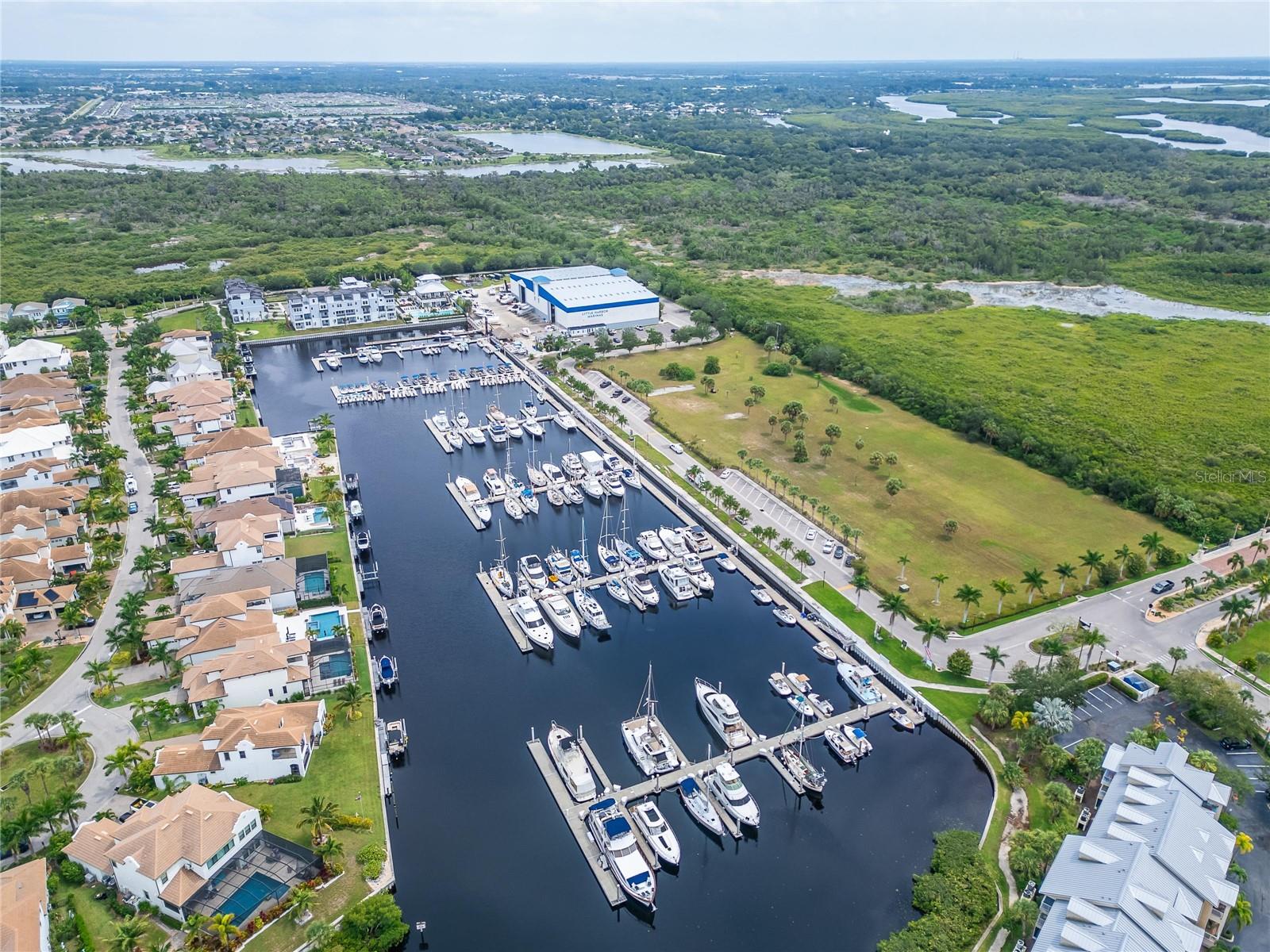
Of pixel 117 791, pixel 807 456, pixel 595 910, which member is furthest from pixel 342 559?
pixel 807 456

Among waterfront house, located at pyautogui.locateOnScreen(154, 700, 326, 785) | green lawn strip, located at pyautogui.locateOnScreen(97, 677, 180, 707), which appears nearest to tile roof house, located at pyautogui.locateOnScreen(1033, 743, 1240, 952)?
waterfront house, located at pyautogui.locateOnScreen(154, 700, 326, 785)

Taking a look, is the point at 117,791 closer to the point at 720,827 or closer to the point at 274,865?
the point at 274,865

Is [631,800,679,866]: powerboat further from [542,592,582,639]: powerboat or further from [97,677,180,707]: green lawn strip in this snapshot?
[97,677,180,707]: green lawn strip

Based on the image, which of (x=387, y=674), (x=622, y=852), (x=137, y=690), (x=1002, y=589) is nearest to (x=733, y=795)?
(x=622, y=852)

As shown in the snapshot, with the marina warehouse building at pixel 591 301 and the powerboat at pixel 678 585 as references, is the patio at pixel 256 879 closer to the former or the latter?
the powerboat at pixel 678 585

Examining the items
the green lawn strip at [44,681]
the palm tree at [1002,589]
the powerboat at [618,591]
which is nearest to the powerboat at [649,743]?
the powerboat at [618,591]
